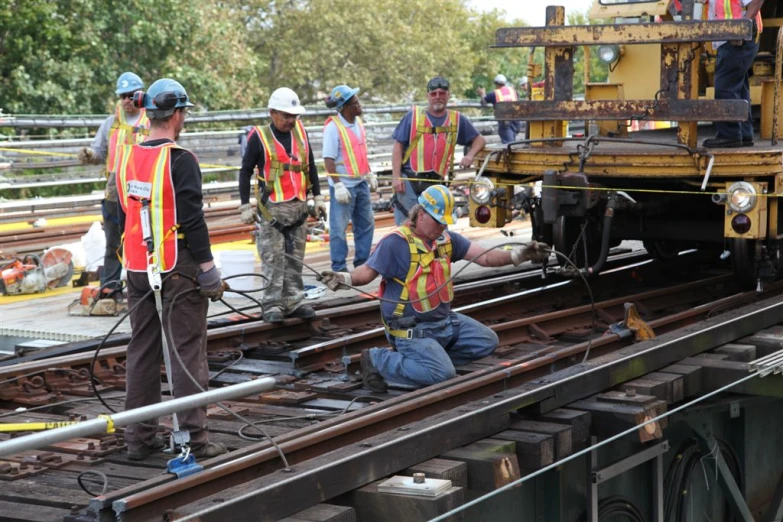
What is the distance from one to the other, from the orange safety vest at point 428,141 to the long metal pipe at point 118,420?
672cm

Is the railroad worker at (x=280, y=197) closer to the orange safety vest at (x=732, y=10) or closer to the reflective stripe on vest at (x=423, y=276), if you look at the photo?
the reflective stripe on vest at (x=423, y=276)

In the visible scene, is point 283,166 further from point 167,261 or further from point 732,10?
point 732,10

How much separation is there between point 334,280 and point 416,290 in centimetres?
62


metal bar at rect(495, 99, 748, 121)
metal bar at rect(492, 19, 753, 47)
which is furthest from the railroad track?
metal bar at rect(492, 19, 753, 47)

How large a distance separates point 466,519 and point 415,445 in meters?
0.53

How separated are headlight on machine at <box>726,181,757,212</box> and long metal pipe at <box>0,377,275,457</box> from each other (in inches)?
201

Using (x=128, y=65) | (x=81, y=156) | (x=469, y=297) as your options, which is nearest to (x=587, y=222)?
(x=469, y=297)

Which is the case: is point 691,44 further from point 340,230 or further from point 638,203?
point 340,230

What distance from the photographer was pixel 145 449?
238 inches

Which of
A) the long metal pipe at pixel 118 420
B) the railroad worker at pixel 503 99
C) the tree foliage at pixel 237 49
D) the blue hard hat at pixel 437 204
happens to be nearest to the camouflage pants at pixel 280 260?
the blue hard hat at pixel 437 204

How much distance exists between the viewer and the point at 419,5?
4459 centimetres

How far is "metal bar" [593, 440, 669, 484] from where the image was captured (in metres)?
6.79

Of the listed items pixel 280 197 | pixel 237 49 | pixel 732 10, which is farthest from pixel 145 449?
pixel 237 49

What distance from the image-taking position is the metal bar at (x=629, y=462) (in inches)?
267
